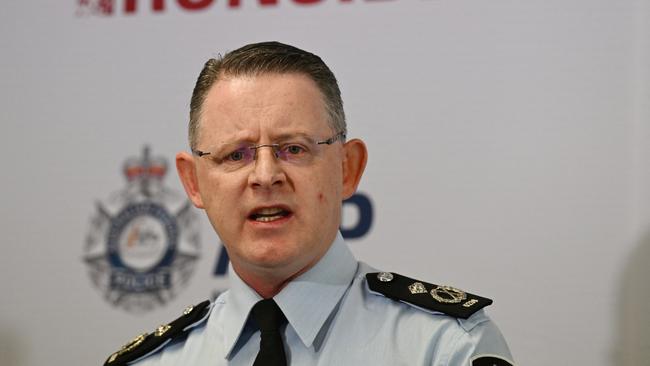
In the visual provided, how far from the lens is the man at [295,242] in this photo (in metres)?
1.22

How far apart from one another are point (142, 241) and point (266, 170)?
38.2 inches

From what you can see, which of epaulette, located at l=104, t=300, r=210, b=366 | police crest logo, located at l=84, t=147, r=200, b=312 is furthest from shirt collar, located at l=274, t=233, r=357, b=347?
police crest logo, located at l=84, t=147, r=200, b=312

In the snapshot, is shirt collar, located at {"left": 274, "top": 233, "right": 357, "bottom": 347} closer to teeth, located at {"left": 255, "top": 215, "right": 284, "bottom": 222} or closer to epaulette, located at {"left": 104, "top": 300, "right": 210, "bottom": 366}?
teeth, located at {"left": 255, "top": 215, "right": 284, "bottom": 222}

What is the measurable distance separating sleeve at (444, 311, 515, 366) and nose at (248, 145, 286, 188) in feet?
1.16

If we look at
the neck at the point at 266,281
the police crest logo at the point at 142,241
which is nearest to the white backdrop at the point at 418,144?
the police crest logo at the point at 142,241

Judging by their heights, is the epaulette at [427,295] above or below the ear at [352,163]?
below

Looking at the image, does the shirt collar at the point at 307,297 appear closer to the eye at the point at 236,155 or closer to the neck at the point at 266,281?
the neck at the point at 266,281

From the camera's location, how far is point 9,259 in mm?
2203

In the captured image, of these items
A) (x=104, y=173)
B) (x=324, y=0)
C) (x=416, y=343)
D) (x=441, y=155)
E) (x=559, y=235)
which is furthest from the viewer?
(x=104, y=173)

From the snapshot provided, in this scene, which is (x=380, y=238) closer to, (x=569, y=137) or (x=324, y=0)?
(x=569, y=137)

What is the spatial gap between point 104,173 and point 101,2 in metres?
0.46

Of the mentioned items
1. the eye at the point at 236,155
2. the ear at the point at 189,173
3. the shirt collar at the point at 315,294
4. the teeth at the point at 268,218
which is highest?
the eye at the point at 236,155

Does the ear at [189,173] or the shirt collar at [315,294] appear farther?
the ear at [189,173]

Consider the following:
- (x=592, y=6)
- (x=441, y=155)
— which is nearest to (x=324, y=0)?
(x=441, y=155)
